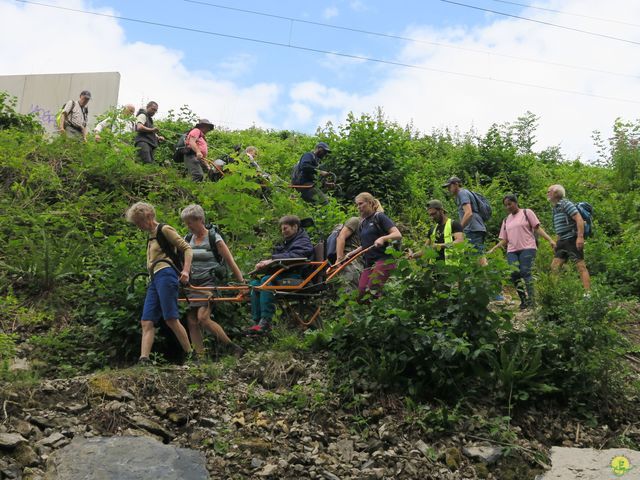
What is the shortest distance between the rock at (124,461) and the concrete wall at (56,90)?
1402 cm

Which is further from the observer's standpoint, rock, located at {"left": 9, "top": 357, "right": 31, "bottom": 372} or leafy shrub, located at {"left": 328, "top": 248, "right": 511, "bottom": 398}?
rock, located at {"left": 9, "top": 357, "right": 31, "bottom": 372}

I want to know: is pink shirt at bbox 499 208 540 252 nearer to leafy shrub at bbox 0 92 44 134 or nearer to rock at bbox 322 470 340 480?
rock at bbox 322 470 340 480

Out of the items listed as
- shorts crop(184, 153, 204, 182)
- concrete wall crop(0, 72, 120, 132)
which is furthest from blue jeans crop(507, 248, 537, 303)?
concrete wall crop(0, 72, 120, 132)

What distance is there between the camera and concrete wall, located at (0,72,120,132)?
18.1 meters

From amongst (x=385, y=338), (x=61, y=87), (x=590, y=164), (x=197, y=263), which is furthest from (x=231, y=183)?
(x=590, y=164)

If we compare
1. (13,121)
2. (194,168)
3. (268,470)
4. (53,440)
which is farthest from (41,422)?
(13,121)

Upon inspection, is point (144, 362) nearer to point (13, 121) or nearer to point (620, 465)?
point (620, 465)

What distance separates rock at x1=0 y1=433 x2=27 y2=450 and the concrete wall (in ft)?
45.6

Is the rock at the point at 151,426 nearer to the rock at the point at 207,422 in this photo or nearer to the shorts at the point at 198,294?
the rock at the point at 207,422

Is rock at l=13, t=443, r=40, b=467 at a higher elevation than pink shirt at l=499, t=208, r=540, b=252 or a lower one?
lower

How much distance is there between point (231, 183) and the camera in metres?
10.8

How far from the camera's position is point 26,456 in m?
4.95

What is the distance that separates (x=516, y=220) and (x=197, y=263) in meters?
4.76

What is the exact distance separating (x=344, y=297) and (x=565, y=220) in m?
4.52
